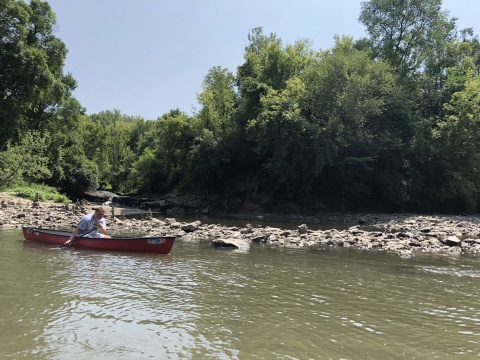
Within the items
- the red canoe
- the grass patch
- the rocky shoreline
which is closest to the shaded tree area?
the grass patch

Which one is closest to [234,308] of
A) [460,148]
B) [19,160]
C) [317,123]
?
[19,160]

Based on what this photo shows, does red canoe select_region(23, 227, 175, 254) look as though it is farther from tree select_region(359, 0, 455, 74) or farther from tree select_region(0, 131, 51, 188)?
tree select_region(359, 0, 455, 74)

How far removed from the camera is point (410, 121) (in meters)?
37.3

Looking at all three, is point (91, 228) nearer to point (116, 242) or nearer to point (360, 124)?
point (116, 242)

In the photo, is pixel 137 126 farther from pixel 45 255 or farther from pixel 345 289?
pixel 345 289

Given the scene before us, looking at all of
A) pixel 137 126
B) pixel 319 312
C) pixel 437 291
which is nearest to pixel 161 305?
pixel 319 312

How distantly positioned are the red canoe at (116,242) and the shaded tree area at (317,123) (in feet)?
52.1

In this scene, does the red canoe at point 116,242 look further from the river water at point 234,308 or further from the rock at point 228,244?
the rock at point 228,244

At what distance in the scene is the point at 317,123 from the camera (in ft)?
116

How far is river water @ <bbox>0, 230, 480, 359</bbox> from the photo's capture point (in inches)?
240

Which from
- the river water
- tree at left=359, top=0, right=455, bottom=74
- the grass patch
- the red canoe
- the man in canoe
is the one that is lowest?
the river water

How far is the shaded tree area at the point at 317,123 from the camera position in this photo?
114ft

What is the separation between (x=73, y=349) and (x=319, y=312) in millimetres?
4739

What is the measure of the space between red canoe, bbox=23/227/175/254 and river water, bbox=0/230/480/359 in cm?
61
